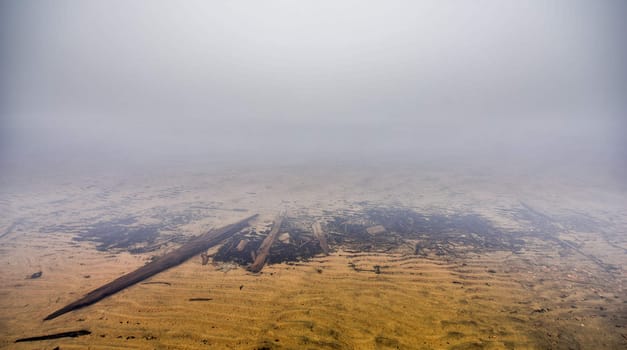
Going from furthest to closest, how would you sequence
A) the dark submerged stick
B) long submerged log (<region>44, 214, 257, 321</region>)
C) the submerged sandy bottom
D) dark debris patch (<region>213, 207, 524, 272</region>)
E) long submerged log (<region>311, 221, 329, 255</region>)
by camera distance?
long submerged log (<region>311, 221, 329, 255</region>) → dark debris patch (<region>213, 207, 524, 272</region>) → long submerged log (<region>44, 214, 257, 321</region>) → the submerged sandy bottom → the dark submerged stick

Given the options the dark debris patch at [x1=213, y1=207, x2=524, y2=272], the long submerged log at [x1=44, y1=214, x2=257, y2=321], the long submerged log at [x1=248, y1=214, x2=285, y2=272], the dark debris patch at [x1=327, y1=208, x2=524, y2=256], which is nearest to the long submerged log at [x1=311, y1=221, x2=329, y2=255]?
the dark debris patch at [x1=213, y1=207, x2=524, y2=272]

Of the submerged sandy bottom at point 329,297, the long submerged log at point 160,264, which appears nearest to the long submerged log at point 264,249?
the submerged sandy bottom at point 329,297

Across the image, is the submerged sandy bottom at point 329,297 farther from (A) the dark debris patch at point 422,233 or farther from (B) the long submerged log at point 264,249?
(A) the dark debris patch at point 422,233

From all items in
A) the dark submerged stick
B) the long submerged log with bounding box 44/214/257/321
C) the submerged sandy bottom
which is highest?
the long submerged log with bounding box 44/214/257/321

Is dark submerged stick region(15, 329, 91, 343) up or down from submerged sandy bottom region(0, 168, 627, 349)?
up

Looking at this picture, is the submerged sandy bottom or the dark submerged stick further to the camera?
the submerged sandy bottom

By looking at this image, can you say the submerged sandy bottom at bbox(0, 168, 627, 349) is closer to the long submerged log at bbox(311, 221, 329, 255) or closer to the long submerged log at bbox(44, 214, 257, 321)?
the long submerged log at bbox(44, 214, 257, 321)

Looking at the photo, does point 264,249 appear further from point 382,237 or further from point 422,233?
point 422,233
